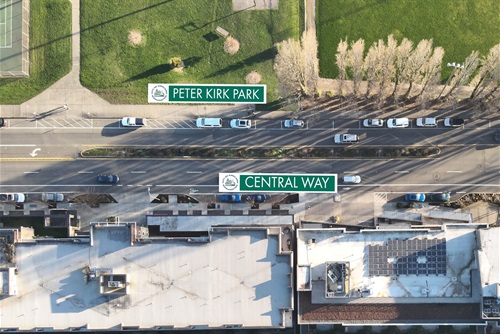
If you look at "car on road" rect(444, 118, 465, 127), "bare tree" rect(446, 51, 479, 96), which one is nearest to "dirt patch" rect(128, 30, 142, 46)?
"bare tree" rect(446, 51, 479, 96)

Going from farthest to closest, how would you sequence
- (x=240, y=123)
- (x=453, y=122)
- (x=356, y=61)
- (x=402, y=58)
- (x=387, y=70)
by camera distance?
(x=240, y=123), (x=453, y=122), (x=387, y=70), (x=356, y=61), (x=402, y=58)

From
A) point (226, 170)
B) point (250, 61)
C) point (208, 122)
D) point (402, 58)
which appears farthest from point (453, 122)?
point (208, 122)

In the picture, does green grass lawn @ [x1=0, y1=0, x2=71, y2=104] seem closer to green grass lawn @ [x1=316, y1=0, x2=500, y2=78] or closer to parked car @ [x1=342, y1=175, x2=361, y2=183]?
green grass lawn @ [x1=316, y1=0, x2=500, y2=78]

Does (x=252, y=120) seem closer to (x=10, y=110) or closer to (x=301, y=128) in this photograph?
A: (x=301, y=128)

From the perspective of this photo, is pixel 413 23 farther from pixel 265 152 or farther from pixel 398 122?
pixel 265 152

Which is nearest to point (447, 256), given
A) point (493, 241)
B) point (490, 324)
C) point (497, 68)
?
point (493, 241)
